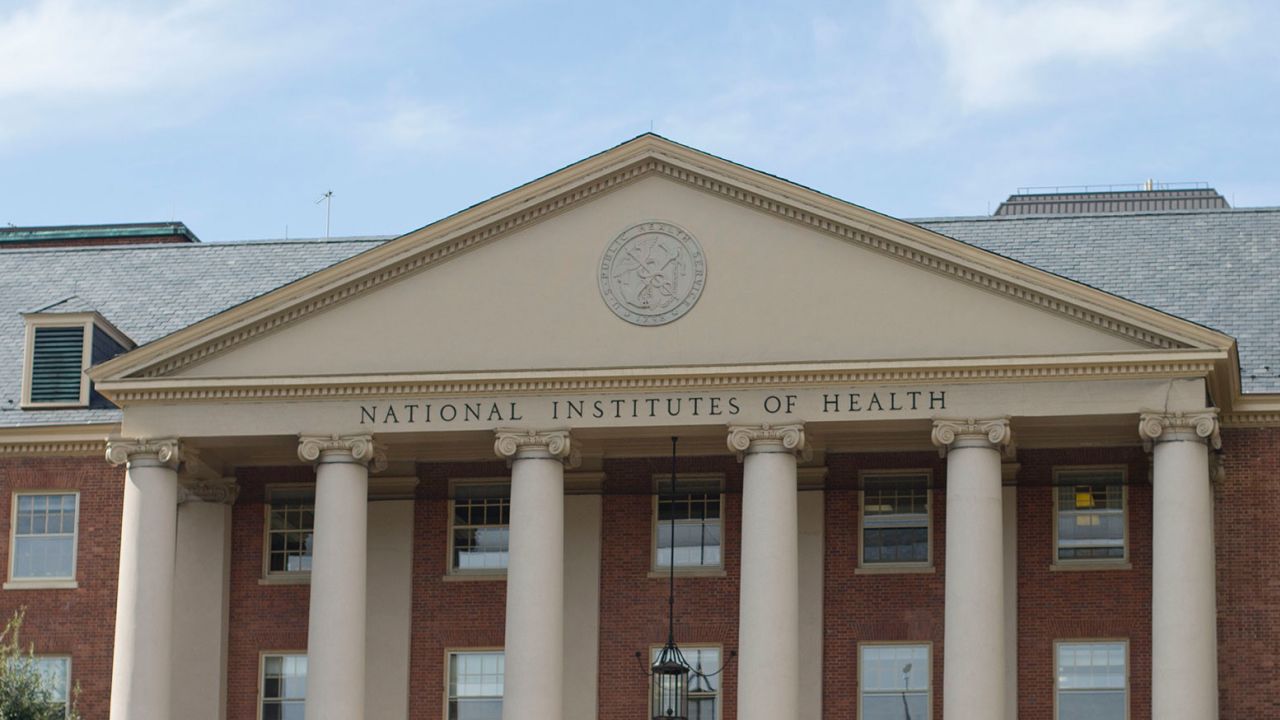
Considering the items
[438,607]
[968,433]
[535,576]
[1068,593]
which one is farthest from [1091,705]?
[438,607]

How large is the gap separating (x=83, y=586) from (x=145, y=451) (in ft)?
17.5

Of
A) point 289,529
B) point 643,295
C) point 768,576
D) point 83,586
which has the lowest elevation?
point 83,586

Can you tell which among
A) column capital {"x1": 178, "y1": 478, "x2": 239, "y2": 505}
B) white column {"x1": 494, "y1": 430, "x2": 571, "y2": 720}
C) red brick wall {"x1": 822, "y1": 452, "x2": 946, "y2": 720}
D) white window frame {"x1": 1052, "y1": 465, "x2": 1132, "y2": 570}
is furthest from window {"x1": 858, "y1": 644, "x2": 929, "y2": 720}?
column capital {"x1": 178, "y1": 478, "x2": 239, "y2": 505}

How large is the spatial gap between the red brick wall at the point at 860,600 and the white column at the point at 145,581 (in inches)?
517

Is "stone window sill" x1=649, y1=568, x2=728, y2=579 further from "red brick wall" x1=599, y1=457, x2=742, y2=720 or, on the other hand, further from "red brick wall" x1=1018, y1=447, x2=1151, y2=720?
"red brick wall" x1=1018, y1=447, x2=1151, y2=720

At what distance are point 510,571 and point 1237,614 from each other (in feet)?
46.8

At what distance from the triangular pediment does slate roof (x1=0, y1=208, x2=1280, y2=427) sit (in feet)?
19.6

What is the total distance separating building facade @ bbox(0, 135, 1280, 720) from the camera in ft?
153

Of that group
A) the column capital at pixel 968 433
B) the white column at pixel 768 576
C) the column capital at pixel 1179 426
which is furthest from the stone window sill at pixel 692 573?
the column capital at pixel 1179 426

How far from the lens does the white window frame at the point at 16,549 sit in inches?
2080

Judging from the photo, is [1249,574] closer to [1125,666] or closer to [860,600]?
[1125,666]

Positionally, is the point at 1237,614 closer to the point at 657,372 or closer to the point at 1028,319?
the point at 1028,319

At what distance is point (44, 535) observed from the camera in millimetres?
53219

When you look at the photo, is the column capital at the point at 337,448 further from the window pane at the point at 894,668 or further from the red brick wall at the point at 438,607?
the window pane at the point at 894,668
